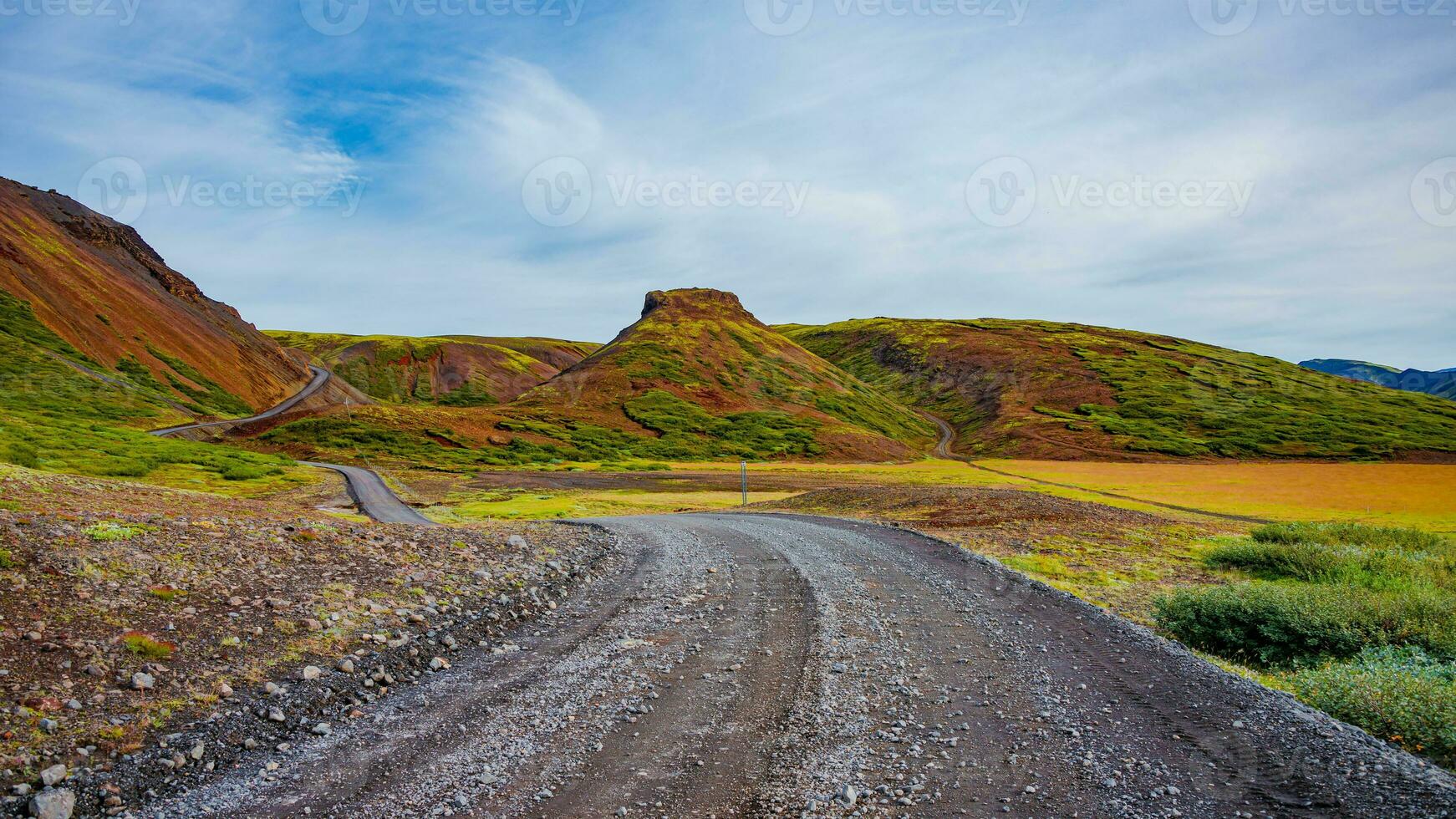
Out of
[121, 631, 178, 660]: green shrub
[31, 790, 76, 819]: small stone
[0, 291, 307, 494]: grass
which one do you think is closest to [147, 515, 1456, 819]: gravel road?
[31, 790, 76, 819]: small stone

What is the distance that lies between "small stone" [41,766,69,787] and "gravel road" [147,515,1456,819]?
3.25ft

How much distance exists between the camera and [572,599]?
14.9 m

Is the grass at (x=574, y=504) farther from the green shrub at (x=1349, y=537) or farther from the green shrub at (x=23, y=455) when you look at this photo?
the green shrub at (x=1349, y=537)

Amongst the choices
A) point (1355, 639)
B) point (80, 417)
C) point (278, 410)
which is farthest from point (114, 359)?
point (1355, 639)

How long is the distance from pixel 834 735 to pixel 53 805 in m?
7.61

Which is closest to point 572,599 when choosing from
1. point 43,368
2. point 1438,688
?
point 1438,688

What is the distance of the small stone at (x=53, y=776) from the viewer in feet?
20.9

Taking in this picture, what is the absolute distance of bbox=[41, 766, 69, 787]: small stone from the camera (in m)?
6.37

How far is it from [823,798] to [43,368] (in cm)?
12127

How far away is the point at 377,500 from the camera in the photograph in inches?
1884

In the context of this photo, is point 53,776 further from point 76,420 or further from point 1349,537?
point 76,420

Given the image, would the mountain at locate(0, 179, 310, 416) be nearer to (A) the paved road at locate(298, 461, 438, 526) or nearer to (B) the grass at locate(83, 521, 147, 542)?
(A) the paved road at locate(298, 461, 438, 526)

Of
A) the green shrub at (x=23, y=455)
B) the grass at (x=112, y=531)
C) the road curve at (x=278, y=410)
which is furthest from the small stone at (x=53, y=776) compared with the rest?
the road curve at (x=278, y=410)

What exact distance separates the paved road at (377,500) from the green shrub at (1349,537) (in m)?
33.6
